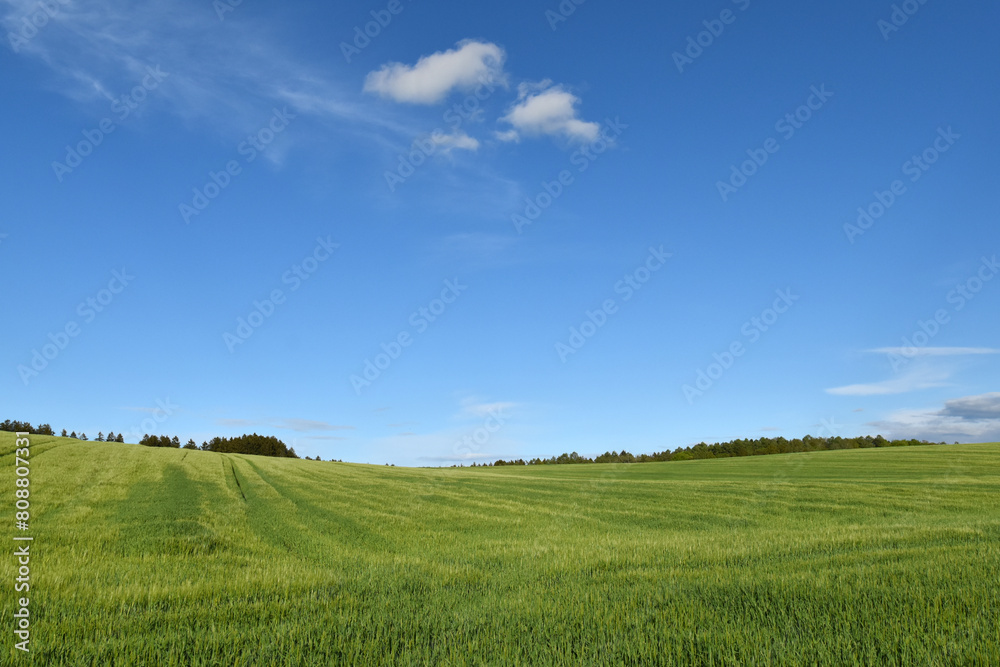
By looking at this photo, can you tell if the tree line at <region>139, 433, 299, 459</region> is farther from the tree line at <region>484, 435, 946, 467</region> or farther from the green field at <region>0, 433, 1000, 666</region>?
the green field at <region>0, 433, 1000, 666</region>

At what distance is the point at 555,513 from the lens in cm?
2070

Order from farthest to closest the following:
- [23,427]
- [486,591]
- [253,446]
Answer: [253,446], [23,427], [486,591]

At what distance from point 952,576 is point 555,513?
14.1 m

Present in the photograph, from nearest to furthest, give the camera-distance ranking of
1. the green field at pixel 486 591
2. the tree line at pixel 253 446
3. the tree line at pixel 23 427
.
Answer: the green field at pixel 486 591 < the tree line at pixel 23 427 < the tree line at pixel 253 446

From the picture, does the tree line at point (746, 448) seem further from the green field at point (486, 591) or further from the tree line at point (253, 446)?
the green field at point (486, 591)

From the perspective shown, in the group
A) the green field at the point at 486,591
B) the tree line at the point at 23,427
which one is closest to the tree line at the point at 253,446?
the tree line at the point at 23,427

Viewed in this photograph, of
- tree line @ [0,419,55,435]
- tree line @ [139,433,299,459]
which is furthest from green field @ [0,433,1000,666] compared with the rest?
tree line @ [139,433,299,459]

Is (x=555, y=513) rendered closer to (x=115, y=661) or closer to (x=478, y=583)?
(x=478, y=583)

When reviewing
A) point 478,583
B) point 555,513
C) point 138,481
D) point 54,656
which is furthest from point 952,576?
point 138,481

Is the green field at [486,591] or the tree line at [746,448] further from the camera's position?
the tree line at [746,448]

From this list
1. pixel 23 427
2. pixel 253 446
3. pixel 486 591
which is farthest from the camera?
pixel 253 446

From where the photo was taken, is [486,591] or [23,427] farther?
[23,427]

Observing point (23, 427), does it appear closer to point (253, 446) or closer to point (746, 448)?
point (253, 446)

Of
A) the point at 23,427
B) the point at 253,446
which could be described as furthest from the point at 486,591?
the point at 253,446
